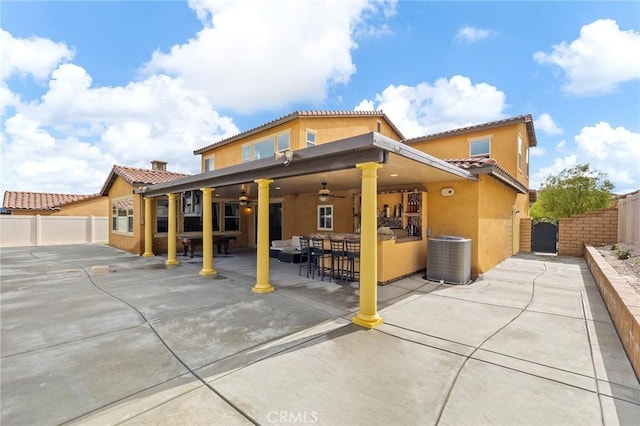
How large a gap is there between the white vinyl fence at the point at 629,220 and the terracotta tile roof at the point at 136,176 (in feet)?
57.7

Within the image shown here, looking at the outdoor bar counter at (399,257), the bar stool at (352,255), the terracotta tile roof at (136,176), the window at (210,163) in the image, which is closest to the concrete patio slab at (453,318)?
the outdoor bar counter at (399,257)

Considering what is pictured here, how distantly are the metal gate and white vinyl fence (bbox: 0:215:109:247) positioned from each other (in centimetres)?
2643

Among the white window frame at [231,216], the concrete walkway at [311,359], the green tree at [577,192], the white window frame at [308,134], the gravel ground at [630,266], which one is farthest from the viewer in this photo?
the white window frame at [231,216]

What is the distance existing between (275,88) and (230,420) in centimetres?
1235

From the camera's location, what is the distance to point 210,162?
16.0 metres

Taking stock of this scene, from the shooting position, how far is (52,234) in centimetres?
1756

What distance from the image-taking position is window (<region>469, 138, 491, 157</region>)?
11.9 meters

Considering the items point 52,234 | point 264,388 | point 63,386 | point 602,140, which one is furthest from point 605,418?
point 52,234

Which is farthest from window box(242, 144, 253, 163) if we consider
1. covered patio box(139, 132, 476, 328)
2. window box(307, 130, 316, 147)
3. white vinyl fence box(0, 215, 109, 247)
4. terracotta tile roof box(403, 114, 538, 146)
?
white vinyl fence box(0, 215, 109, 247)

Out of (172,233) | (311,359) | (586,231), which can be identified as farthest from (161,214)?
(586,231)

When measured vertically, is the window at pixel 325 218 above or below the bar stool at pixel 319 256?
above

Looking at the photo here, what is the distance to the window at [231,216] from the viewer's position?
1465 cm

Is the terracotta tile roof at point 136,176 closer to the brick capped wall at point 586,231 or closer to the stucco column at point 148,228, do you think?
the stucco column at point 148,228

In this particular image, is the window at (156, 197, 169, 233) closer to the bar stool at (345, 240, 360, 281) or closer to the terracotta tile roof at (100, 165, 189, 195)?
the terracotta tile roof at (100, 165, 189, 195)
